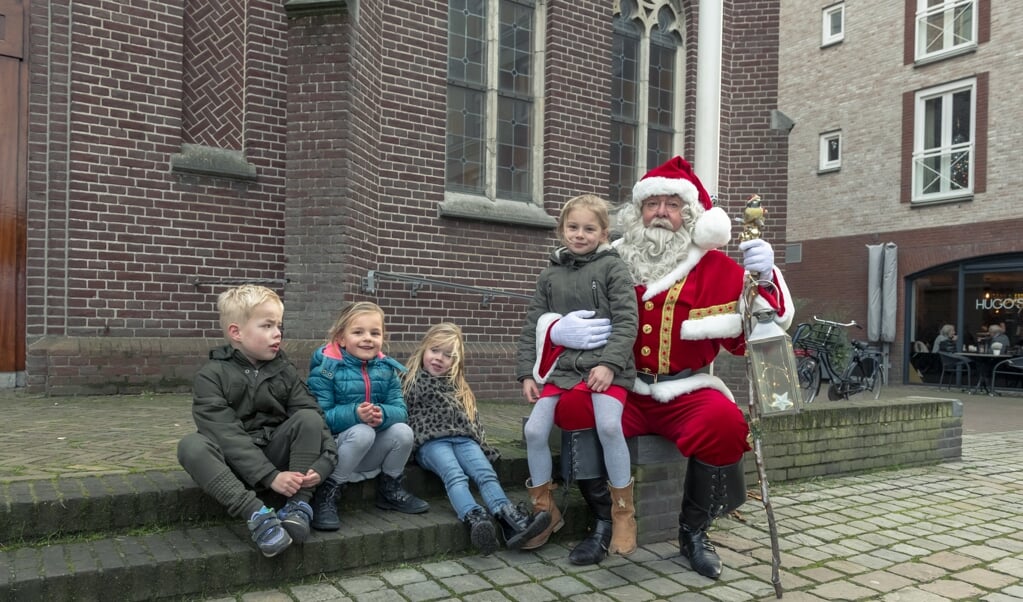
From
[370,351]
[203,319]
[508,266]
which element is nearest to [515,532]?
[370,351]

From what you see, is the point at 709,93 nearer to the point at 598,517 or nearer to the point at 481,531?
the point at 598,517

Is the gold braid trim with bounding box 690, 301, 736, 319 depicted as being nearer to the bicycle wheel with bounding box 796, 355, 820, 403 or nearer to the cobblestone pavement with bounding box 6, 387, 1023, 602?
the cobblestone pavement with bounding box 6, 387, 1023, 602

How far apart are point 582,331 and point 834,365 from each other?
9611 millimetres

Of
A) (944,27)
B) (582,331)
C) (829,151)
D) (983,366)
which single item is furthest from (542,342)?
(829,151)

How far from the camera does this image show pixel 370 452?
11.8 feet

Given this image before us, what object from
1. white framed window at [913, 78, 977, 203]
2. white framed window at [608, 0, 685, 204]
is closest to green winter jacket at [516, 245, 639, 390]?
white framed window at [608, 0, 685, 204]

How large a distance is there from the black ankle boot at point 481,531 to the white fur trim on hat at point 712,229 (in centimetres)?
174

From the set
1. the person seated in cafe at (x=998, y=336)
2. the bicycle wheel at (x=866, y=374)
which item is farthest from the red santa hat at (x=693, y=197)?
the person seated in cafe at (x=998, y=336)

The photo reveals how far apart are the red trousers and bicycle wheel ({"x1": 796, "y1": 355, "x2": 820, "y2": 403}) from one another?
29.5 ft

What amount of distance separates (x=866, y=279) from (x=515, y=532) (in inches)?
682

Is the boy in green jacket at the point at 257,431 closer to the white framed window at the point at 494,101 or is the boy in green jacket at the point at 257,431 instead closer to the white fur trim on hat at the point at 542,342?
the white fur trim on hat at the point at 542,342

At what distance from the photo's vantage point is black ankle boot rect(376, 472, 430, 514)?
144 inches

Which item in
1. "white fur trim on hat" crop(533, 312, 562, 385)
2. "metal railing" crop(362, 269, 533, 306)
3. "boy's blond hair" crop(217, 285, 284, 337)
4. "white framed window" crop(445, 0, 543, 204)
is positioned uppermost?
"white framed window" crop(445, 0, 543, 204)

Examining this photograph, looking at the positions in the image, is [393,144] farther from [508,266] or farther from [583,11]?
[583,11]
